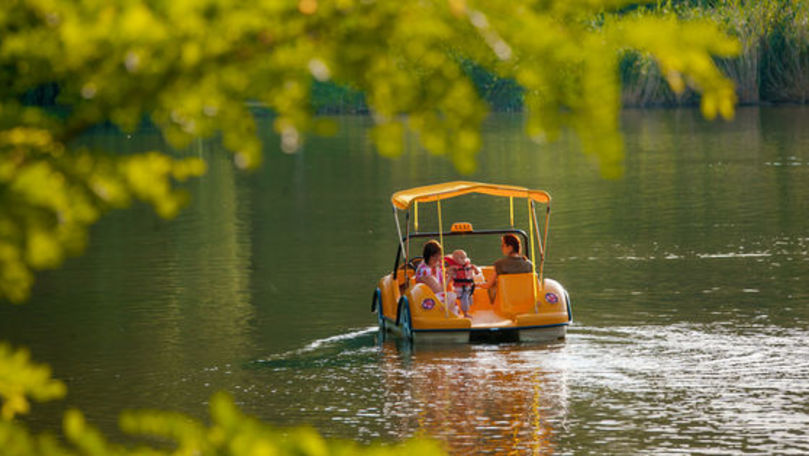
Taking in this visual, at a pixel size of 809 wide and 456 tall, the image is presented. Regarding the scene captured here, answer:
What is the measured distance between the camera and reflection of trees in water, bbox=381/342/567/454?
1104 centimetres

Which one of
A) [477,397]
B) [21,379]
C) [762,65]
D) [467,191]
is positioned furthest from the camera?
[762,65]

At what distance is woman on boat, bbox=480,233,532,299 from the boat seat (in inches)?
2.9

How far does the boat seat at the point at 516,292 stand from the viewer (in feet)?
49.7

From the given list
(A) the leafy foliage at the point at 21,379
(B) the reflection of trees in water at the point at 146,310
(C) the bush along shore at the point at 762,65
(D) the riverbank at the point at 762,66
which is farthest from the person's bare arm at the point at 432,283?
(D) the riverbank at the point at 762,66

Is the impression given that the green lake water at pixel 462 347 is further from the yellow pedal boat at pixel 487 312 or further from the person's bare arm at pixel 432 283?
the person's bare arm at pixel 432 283

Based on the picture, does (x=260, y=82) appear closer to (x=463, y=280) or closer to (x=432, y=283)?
(x=432, y=283)

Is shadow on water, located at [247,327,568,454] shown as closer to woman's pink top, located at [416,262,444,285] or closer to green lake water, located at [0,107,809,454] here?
green lake water, located at [0,107,809,454]

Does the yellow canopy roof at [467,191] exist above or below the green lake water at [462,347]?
above

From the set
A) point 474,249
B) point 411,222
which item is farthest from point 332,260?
point 411,222

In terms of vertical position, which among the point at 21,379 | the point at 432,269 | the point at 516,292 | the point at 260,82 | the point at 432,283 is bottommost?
the point at 516,292

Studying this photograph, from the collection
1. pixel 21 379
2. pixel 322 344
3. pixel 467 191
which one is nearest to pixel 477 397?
pixel 322 344

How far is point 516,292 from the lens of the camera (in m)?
15.2

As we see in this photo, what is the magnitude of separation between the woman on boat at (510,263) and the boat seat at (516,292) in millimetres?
74

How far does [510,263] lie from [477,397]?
310cm
